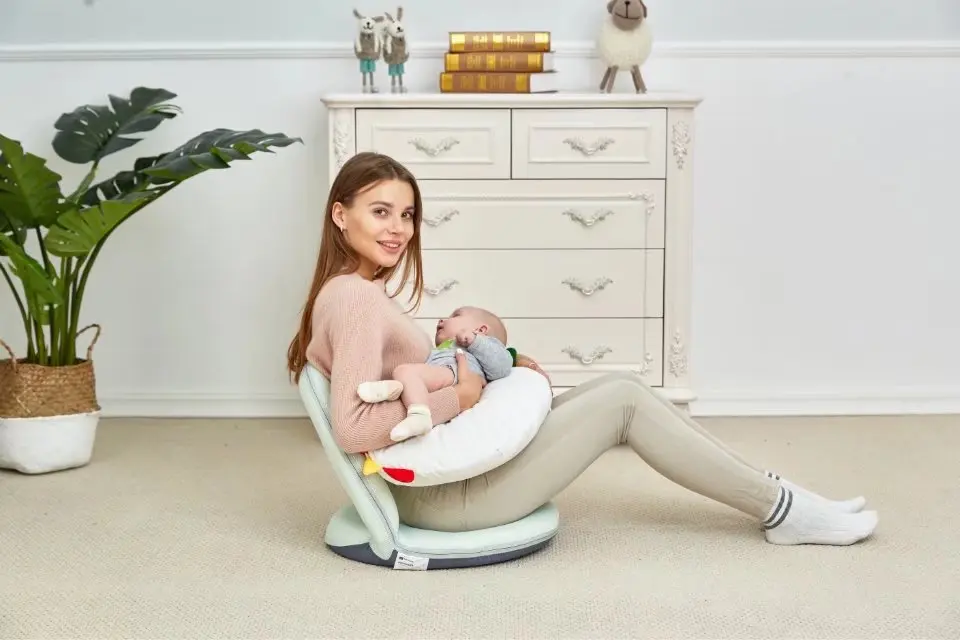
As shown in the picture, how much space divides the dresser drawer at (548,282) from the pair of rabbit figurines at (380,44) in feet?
2.03

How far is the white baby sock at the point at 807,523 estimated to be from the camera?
88.7 inches

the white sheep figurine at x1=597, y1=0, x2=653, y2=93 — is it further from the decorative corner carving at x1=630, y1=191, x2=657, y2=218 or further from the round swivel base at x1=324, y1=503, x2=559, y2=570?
the round swivel base at x1=324, y1=503, x2=559, y2=570

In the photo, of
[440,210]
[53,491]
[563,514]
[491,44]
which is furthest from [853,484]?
[53,491]

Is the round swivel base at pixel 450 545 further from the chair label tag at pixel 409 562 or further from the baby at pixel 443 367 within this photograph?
the baby at pixel 443 367

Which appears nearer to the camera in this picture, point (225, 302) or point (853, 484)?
point (853, 484)

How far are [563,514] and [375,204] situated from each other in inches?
32.6

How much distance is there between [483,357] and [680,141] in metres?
1.42

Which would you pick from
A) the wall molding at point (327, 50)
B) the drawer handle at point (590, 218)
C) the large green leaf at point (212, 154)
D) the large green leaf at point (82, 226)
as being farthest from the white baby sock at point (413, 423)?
the wall molding at point (327, 50)

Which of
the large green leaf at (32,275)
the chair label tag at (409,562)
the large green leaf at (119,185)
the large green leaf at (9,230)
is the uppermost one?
the large green leaf at (119,185)

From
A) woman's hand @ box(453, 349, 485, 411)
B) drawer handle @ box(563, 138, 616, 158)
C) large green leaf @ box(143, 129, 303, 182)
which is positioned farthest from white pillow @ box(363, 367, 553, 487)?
drawer handle @ box(563, 138, 616, 158)

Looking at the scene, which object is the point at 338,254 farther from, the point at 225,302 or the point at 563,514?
the point at 225,302

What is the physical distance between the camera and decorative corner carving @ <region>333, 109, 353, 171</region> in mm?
3359

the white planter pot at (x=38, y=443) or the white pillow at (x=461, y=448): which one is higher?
the white pillow at (x=461, y=448)

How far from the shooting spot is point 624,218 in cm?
341
